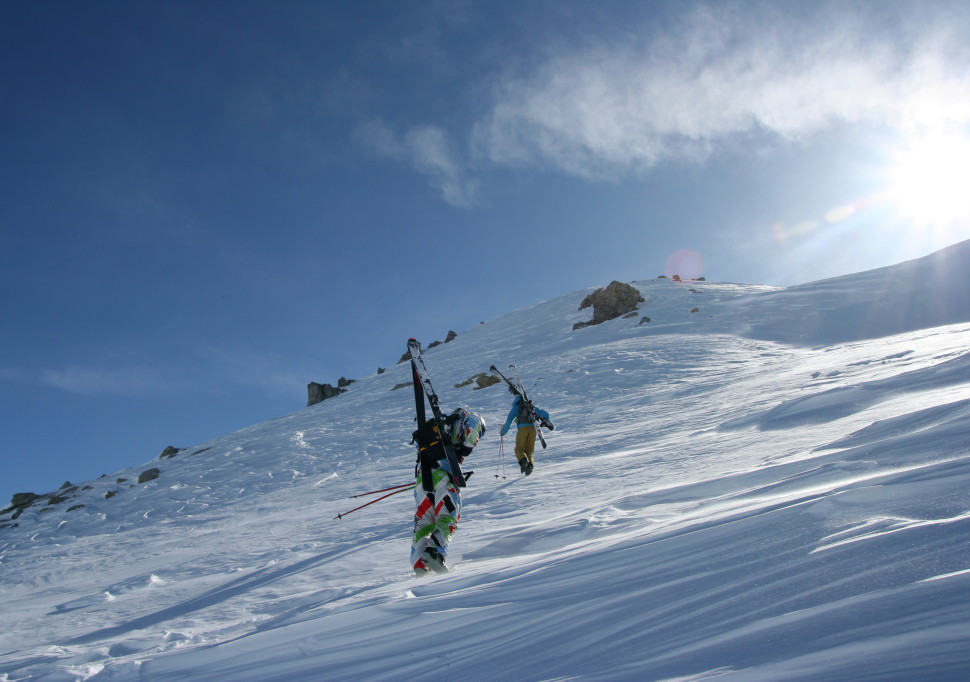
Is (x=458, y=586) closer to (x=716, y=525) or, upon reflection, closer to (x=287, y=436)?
(x=716, y=525)

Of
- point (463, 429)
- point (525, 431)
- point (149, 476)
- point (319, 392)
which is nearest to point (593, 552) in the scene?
point (463, 429)

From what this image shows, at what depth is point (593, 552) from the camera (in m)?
3.58

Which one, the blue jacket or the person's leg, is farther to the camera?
the blue jacket

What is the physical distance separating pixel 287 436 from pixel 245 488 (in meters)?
6.27

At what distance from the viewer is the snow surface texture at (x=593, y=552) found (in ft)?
6.21

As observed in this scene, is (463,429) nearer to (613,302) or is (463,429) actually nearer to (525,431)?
(525,431)

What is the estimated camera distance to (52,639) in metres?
5.61

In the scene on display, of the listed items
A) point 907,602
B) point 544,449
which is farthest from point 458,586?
point 544,449

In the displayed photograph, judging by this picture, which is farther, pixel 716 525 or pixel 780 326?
pixel 780 326

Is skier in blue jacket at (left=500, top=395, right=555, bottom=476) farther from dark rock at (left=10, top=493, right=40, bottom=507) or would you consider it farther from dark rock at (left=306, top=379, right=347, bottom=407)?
dark rock at (left=306, top=379, right=347, bottom=407)

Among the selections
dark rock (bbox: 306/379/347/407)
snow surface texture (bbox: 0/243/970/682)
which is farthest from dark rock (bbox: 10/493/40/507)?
dark rock (bbox: 306/379/347/407)

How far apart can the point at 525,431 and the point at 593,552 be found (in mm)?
7903

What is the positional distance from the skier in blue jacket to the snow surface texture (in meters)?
0.42

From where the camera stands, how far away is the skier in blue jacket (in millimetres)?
10859
